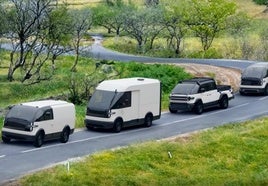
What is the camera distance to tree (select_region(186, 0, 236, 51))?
249ft

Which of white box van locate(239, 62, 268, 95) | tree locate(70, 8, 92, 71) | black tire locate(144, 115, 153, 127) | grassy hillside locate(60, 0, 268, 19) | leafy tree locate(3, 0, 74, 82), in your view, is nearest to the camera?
black tire locate(144, 115, 153, 127)

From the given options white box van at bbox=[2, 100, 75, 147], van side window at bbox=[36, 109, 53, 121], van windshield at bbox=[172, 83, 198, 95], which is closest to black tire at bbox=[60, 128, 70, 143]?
white box van at bbox=[2, 100, 75, 147]

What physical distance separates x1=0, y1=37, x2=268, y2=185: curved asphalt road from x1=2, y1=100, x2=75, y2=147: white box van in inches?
15.8

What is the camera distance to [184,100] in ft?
127

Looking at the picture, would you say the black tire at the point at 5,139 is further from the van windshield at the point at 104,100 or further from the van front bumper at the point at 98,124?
the van windshield at the point at 104,100

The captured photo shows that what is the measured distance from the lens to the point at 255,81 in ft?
147

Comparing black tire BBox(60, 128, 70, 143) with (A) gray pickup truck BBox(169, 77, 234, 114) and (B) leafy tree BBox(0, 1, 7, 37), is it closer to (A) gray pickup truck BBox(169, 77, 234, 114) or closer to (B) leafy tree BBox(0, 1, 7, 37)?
(A) gray pickup truck BBox(169, 77, 234, 114)

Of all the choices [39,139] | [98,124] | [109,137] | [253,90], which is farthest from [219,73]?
[39,139]

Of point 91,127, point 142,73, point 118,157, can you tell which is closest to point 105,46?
point 142,73

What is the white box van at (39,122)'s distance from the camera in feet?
95.4

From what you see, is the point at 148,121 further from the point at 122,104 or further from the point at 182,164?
the point at 182,164

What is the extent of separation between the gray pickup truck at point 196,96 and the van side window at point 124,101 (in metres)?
5.77

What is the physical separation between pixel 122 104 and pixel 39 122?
5438 millimetres

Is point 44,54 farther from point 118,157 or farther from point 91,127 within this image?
point 118,157
